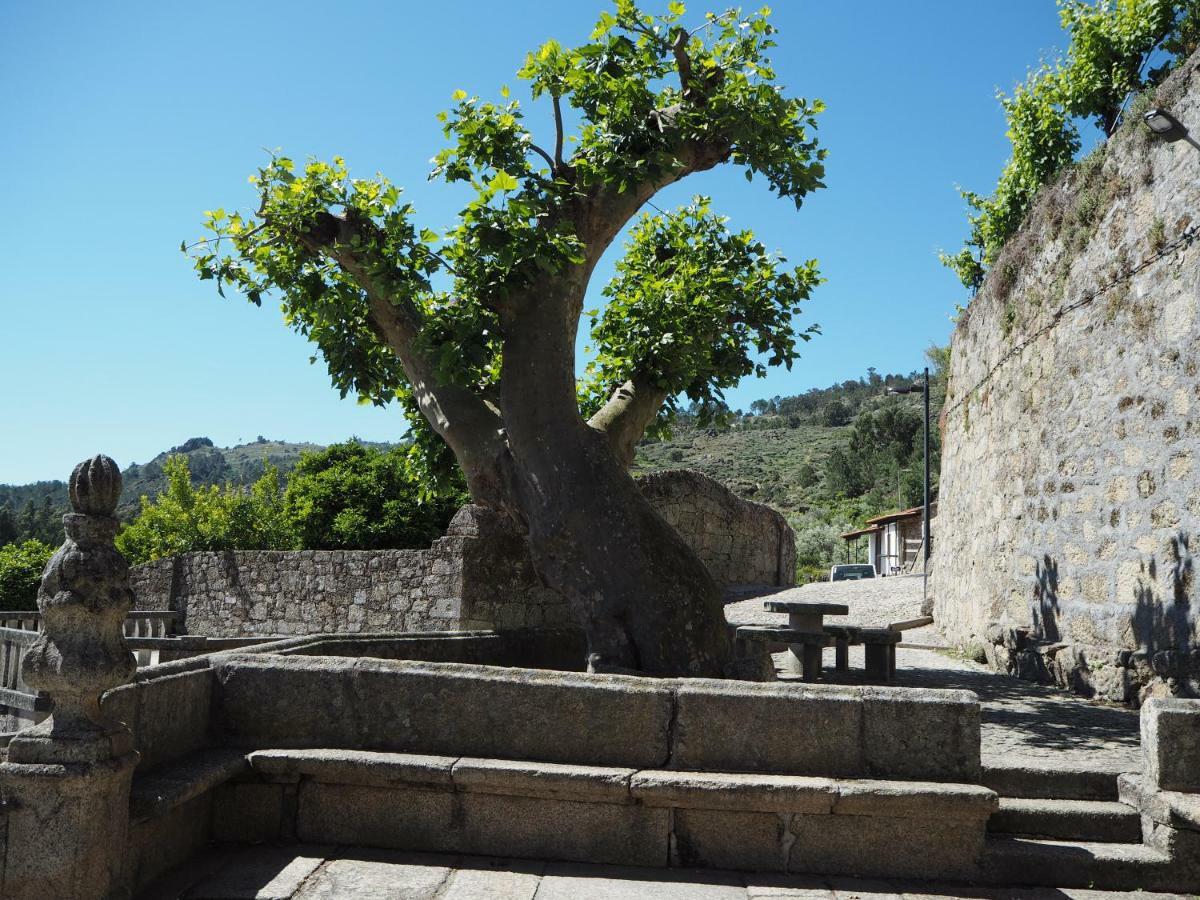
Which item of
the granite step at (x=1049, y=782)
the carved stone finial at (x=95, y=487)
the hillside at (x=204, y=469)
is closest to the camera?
the carved stone finial at (x=95, y=487)

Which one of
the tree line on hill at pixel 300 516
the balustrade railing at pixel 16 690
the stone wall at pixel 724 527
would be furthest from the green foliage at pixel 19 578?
the stone wall at pixel 724 527

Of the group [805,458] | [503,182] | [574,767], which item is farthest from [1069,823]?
[805,458]

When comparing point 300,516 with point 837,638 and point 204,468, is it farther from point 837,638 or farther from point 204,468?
point 204,468

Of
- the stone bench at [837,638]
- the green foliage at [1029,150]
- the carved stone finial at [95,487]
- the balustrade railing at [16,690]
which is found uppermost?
the green foliage at [1029,150]

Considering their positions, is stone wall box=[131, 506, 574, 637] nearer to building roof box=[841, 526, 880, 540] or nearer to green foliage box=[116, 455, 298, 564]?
green foliage box=[116, 455, 298, 564]

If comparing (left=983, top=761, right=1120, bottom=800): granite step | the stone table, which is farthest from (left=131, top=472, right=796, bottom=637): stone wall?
(left=983, top=761, right=1120, bottom=800): granite step

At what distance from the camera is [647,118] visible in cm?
691

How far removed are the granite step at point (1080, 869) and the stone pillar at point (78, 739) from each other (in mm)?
3420

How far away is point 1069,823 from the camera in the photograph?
4.24 m

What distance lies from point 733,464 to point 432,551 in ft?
162

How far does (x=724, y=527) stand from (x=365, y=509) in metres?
7.52

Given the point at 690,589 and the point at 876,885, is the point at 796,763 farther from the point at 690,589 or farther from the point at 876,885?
the point at 690,589

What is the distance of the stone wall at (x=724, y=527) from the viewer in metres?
15.2

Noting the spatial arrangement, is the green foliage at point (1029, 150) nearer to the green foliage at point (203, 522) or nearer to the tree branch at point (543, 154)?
the tree branch at point (543, 154)
